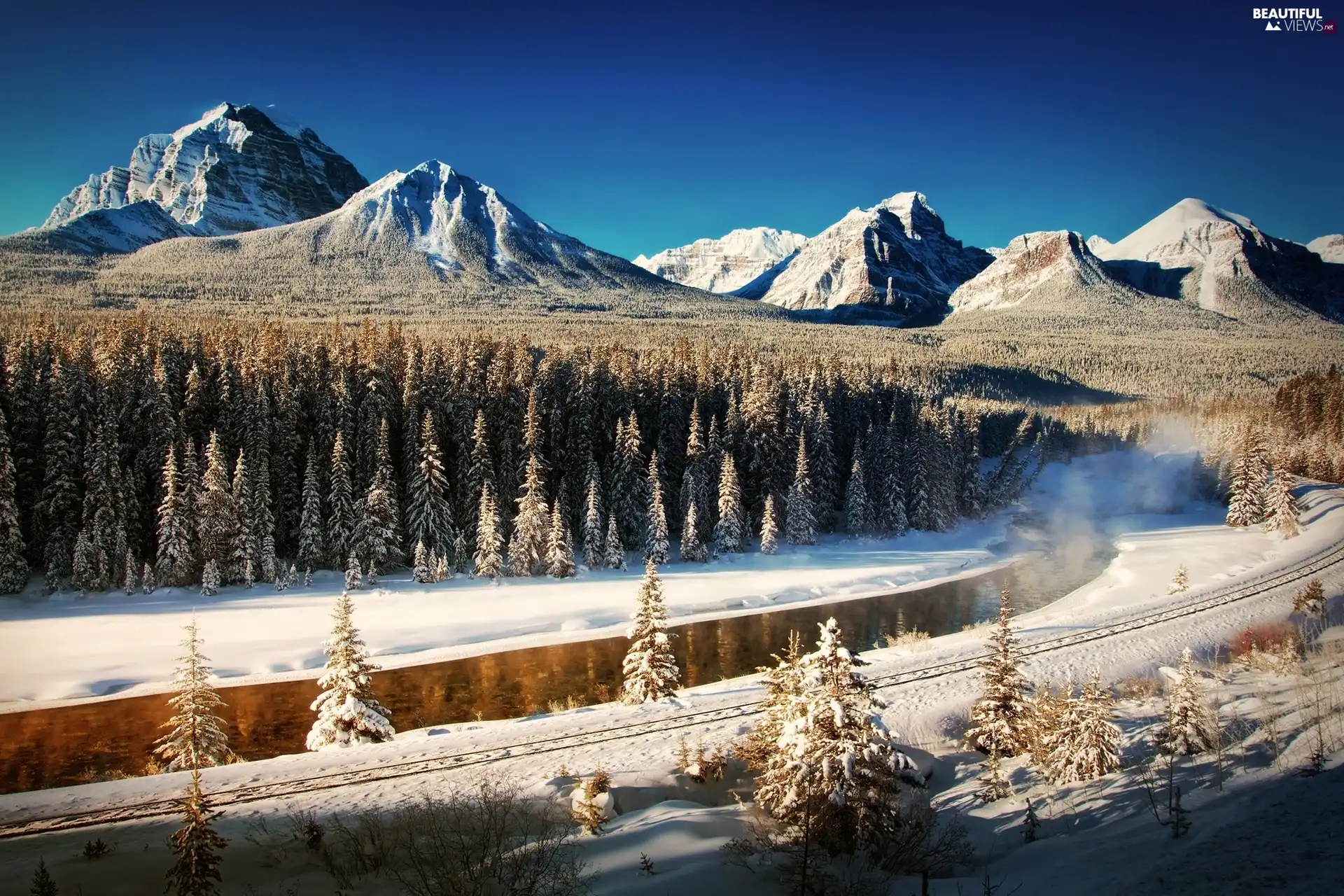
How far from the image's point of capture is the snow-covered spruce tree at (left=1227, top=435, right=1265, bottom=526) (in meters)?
71.8

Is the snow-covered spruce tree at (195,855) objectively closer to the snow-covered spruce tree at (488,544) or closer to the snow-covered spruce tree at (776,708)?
the snow-covered spruce tree at (776,708)

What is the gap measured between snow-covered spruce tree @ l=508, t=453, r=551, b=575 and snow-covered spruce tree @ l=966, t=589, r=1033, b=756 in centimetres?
3976

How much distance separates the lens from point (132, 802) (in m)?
17.8

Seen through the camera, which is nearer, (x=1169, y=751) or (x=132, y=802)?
(x=1169, y=751)

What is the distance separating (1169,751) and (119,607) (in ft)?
179

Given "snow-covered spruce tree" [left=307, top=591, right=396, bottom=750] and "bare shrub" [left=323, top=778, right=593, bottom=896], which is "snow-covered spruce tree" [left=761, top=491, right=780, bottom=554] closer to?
"snow-covered spruce tree" [left=307, top=591, right=396, bottom=750]

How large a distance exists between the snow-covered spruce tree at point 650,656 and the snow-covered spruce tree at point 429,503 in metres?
31.3

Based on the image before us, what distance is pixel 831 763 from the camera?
40.7 ft

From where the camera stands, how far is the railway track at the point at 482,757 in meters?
16.9

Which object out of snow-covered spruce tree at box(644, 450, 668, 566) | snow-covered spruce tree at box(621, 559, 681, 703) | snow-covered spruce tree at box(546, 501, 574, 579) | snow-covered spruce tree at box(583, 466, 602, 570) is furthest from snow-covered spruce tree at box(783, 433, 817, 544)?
snow-covered spruce tree at box(621, 559, 681, 703)

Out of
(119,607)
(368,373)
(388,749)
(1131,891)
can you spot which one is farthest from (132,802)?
(368,373)

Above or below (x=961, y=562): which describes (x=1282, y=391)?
above

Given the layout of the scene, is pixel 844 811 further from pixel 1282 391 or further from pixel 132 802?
pixel 1282 391

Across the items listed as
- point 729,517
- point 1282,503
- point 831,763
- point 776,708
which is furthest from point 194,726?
point 1282,503
